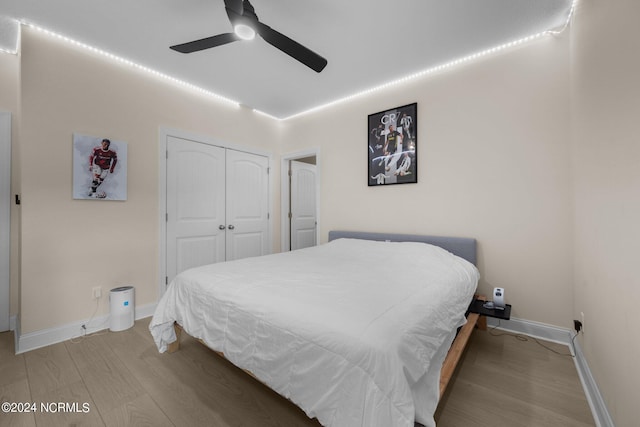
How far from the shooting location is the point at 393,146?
3.10 m

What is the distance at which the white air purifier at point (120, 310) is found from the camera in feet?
8.08

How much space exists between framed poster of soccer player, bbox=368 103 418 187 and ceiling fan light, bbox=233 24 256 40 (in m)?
1.87

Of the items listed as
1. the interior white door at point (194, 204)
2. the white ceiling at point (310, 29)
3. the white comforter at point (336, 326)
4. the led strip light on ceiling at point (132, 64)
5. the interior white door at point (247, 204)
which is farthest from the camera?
the interior white door at point (247, 204)

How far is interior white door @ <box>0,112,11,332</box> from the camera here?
236cm

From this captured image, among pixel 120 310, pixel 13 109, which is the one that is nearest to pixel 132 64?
pixel 13 109

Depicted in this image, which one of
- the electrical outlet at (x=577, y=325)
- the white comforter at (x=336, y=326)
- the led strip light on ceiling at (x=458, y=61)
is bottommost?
the electrical outlet at (x=577, y=325)

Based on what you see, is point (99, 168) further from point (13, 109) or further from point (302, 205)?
point (302, 205)

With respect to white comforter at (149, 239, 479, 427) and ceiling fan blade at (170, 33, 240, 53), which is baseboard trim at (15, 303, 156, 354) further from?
ceiling fan blade at (170, 33, 240, 53)

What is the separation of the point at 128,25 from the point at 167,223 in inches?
74.5

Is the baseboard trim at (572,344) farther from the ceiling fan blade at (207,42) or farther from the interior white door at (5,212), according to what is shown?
the interior white door at (5,212)

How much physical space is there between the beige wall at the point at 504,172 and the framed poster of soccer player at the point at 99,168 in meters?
2.87

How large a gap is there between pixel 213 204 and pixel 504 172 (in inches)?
131

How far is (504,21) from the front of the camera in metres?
2.06

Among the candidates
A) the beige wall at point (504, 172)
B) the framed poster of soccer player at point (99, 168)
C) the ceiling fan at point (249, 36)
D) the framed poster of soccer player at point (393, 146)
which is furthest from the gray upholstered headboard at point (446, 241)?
the framed poster of soccer player at point (99, 168)
